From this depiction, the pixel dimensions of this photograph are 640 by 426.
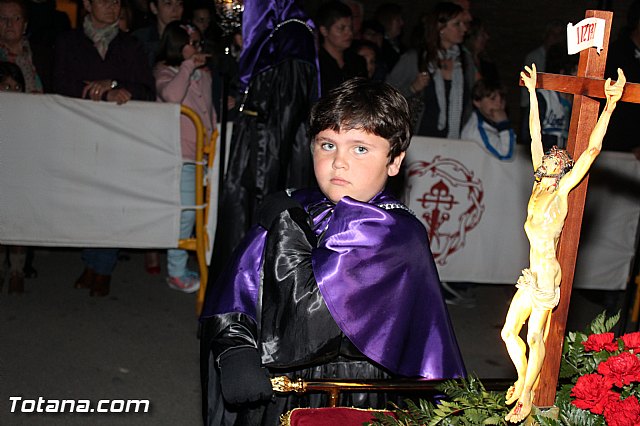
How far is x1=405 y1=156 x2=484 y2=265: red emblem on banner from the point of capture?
5.73 meters

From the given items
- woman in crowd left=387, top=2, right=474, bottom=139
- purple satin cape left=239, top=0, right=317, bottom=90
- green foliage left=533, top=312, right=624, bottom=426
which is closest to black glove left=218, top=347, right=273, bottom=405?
green foliage left=533, top=312, right=624, bottom=426

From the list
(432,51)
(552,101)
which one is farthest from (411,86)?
(552,101)

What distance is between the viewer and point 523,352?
164 centimetres

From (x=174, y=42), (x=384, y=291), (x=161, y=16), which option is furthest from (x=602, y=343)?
(x=161, y=16)

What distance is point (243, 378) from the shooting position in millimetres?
2109

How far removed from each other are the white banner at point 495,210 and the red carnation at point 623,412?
409cm

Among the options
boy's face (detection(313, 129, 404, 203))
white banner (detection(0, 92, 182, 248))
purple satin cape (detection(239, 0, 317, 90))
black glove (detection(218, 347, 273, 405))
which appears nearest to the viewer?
black glove (detection(218, 347, 273, 405))

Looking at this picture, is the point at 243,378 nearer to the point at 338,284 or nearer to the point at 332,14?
the point at 338,284

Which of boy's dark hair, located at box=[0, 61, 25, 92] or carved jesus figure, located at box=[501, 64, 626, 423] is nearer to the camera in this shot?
carved jesus figure, located at box=[501, 64, 626, 423]

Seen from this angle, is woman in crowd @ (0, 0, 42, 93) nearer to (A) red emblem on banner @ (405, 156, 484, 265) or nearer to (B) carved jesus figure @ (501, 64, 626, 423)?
(A) red emblem on banner @ (405, 156, 484, 265)

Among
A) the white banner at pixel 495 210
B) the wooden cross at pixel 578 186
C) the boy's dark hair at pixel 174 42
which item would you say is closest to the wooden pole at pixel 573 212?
the wooden cross at pixel 578 186

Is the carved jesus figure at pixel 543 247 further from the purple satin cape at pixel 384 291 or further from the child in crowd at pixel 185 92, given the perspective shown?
the child in crowd at pixel 185 92

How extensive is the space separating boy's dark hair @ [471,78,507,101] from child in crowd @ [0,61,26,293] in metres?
3.39

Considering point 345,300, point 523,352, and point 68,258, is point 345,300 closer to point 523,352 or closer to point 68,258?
point 523,352
